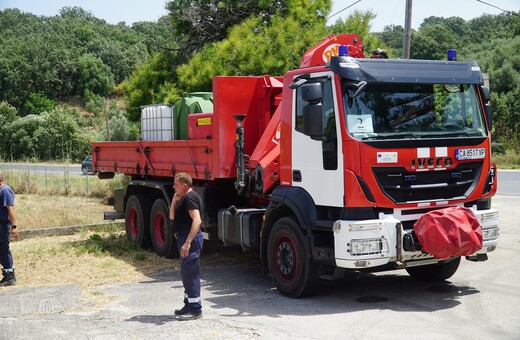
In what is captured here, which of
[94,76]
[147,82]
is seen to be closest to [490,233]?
[147,82]

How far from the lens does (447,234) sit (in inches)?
271

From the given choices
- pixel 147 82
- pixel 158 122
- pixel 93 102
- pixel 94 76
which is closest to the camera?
pixel 158 122

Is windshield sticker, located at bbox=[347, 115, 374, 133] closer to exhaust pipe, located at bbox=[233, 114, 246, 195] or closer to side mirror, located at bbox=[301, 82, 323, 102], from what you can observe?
side mirror, located at bbox=[301, 82, 323, 102]

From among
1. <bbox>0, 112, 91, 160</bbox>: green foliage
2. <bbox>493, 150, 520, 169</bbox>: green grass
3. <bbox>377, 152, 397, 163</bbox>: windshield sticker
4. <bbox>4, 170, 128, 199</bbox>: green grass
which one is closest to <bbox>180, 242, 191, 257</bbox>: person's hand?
<bbox>377, 152, 397, 163</bbox>: windshield sticker

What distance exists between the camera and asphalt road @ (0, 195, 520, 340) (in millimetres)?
6383

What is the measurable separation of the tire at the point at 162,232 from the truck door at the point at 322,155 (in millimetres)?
3598

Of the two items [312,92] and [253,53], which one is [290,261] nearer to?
[312,92]

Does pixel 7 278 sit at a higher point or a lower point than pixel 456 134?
lower

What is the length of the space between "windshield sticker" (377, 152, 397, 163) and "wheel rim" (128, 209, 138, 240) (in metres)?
6.49

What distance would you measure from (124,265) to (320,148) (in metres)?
4.52

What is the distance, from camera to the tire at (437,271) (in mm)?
8297

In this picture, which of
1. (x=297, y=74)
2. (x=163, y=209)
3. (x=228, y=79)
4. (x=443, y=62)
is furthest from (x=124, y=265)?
(x=443, y=62)

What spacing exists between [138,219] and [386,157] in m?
6.17

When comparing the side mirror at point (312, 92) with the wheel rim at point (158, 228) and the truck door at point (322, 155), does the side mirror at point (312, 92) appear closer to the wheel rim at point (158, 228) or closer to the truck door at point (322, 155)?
the truck door at point (322, 155)
